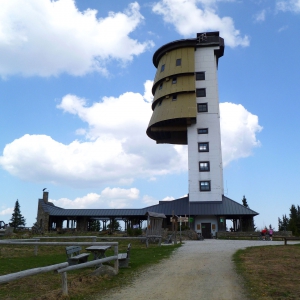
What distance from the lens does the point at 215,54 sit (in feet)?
165

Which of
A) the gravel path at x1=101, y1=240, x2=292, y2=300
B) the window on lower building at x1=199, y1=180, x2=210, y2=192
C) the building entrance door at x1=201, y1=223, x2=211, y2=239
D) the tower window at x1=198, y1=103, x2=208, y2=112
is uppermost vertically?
the tower window at x1=198, y1=103, x2=208, y2=112

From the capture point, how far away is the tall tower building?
4466cm

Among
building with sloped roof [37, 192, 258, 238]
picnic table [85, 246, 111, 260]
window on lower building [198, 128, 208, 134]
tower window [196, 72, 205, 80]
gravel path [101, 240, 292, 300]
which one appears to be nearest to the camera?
gravel path [101, 240, 292, 300]

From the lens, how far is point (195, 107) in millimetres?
44531

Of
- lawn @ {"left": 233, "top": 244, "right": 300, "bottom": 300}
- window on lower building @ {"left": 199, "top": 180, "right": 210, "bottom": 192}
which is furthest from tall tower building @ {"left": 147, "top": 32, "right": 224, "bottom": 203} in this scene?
lawn @ {"left": 233, "top": 244, "right": 300, "bottom": 300}

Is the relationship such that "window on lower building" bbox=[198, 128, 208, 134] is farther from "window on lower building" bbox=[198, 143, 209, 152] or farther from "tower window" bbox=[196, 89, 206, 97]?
"tower window" bbox=[196, 89, 206, 97]

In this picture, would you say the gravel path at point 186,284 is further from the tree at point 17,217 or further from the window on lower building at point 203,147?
the tree at point 17,217

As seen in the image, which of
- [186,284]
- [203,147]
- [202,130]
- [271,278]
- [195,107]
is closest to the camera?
[186,284]

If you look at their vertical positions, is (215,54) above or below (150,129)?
above

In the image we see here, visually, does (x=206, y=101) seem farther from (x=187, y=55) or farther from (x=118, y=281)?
(x=118, y=281)

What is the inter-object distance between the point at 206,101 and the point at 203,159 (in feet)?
25.1

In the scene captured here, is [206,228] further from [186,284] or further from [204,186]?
[186,284]

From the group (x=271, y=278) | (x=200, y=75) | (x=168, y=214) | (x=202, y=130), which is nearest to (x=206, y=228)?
(x=168, y=214)

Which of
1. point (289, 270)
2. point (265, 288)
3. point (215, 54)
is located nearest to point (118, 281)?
point (265, 288)
